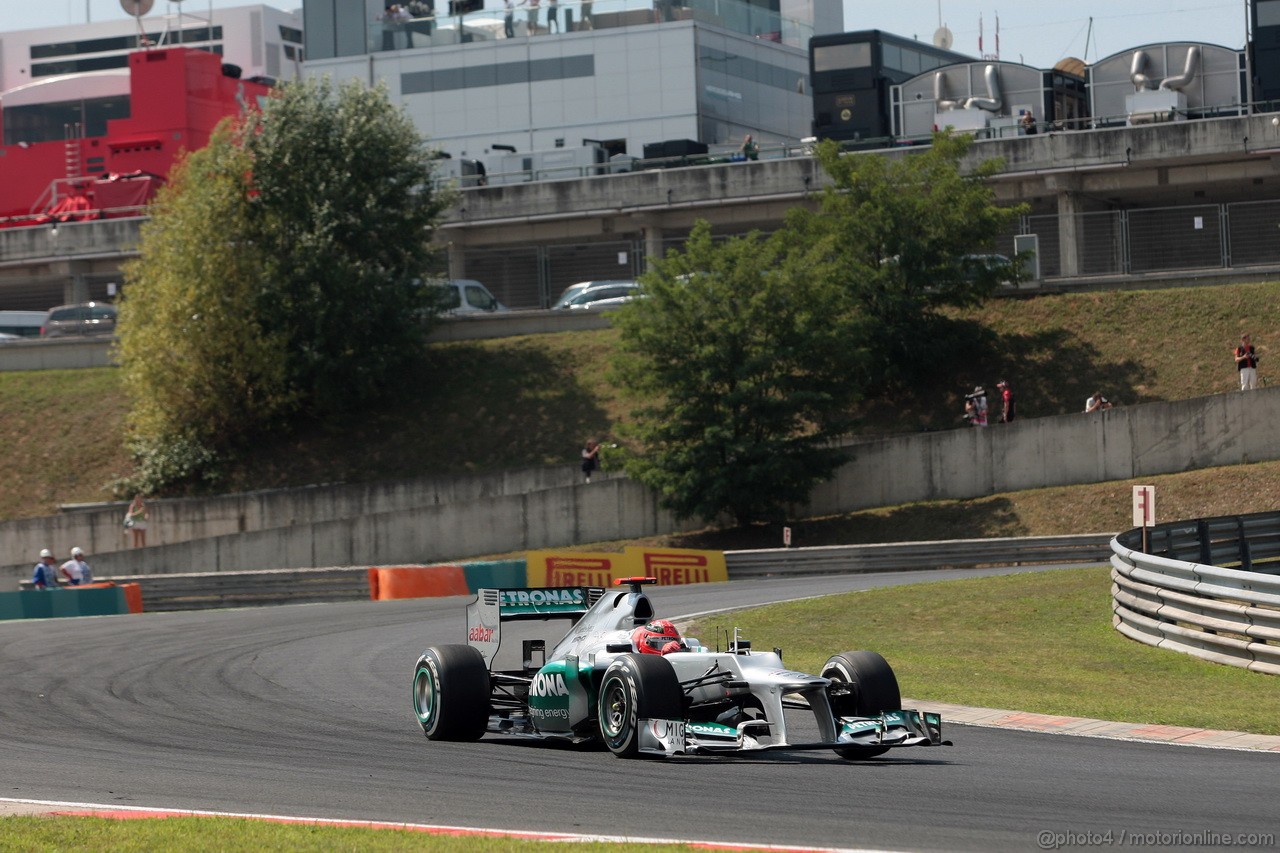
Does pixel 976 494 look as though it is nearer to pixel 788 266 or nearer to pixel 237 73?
pixel 788 266

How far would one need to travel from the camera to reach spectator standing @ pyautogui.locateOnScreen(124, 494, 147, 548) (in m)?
44.5

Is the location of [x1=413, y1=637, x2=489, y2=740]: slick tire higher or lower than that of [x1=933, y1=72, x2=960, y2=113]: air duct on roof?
lower

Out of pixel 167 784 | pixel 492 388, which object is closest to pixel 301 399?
pixel 492 388

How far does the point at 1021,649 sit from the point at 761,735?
9.99 metres

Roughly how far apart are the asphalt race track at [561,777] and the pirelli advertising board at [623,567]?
1595 centimetres

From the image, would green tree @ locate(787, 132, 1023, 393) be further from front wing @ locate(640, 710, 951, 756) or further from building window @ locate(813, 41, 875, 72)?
front wing @ locate(640, 710, 951, 756)

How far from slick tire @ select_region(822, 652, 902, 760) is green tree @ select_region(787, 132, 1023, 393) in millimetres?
33488

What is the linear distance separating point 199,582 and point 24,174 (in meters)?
48.3

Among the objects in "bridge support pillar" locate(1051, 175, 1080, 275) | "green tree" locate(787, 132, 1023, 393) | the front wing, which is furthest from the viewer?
"bridge support pillar" locate(1051, 175, 1080, 275)

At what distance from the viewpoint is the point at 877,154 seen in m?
46.9

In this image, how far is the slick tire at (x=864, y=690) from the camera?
11852 millimetres

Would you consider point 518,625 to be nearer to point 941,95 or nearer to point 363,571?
point 363,571

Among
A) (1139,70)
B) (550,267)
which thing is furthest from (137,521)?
(1139,70)

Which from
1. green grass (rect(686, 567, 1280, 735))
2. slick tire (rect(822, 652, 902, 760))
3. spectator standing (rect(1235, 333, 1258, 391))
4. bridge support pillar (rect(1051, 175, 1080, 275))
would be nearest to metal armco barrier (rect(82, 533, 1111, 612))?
green grass (rect(686, 567, 1280, 735))
